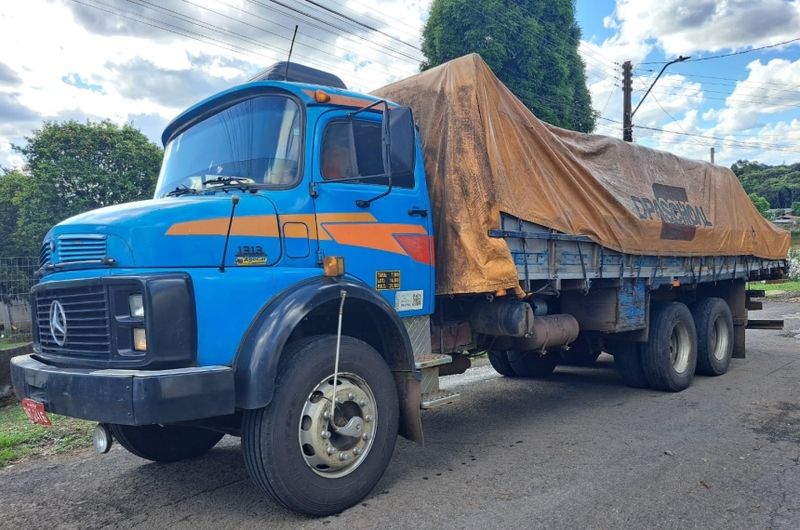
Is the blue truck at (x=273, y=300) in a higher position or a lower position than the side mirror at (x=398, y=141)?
lower

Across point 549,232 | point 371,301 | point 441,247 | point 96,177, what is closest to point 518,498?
point 371,301

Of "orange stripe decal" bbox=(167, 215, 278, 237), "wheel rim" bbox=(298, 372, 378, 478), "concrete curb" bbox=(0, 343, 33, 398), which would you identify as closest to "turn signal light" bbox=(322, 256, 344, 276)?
"orange stripe decal" bbox=(167, 215, 278, 237)

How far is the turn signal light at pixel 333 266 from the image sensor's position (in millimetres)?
3971

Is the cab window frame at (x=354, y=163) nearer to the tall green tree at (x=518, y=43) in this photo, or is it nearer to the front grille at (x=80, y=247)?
the front grille at (x=80, y=247)

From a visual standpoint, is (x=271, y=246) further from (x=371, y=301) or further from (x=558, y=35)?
(x=558, y=35)

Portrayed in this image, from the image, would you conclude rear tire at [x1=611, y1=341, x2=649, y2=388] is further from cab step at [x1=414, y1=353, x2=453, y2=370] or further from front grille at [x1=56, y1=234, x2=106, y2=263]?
front grille at [x1=56, y1=234, x2=106, y2=263]

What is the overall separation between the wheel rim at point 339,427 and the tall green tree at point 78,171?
15.2m

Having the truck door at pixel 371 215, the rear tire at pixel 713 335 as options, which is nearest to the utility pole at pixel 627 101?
the rear tire at pixel 713 335

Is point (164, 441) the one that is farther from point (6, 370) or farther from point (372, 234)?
point (6, 370)

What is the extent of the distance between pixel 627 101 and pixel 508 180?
17684mm

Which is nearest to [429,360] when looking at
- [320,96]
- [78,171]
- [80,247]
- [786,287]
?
[320,96]

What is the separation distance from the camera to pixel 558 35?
56.5 ft

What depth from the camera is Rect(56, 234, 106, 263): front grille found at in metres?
3.45

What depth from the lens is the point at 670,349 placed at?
744cm
